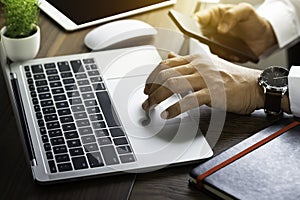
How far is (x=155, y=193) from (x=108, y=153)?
0.12 m

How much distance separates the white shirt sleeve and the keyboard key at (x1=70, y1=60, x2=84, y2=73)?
73cm

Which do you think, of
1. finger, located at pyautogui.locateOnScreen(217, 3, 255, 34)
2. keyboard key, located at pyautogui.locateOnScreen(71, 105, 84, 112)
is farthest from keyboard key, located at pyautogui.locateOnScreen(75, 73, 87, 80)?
finger, located at pyautogui.locateOnScreen(217, 3, 255, 34)

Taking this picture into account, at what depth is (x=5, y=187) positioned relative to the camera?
104cm

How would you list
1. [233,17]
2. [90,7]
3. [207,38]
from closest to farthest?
1. [90,7]
2. [207,38]
3. [233,17]

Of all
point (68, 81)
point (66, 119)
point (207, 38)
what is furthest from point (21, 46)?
point (207, 38)

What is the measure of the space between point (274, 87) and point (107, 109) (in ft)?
1.09

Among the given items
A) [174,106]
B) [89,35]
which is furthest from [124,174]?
[89,35]

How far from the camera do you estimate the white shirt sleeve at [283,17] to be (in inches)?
73.5

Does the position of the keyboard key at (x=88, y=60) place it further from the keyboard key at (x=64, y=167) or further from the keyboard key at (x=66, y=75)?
the keyboard key at (x=64, y=167)

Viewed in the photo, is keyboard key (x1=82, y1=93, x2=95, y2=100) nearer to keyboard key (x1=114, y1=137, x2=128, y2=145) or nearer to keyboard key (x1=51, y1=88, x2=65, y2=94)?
keyboard key (x1=51, y1=88, x2=65, y2=94)

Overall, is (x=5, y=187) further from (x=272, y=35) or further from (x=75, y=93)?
(x=272, y=35)

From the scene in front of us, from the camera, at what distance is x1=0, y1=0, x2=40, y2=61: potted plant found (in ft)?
4.41

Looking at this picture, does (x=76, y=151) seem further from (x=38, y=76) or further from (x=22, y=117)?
(x=38, y=76)

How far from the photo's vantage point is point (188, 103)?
119 centimetres
